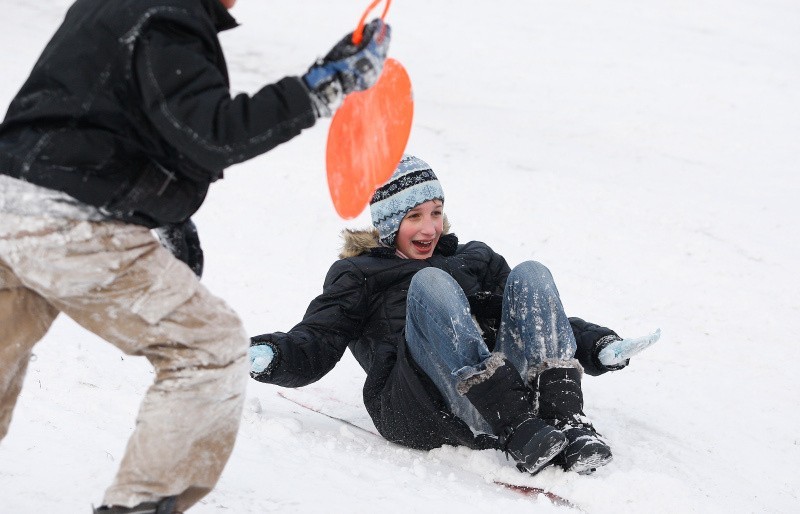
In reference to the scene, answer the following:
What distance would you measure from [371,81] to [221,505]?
127cm

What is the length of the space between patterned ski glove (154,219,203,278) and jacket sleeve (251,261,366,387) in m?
0.91

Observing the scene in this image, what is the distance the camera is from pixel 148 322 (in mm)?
2086

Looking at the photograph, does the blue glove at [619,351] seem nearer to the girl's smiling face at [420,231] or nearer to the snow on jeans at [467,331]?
the snow on jeans at [467,331]

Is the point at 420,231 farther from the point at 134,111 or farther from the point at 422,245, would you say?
the point at 134,111

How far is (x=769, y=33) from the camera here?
34.5ft

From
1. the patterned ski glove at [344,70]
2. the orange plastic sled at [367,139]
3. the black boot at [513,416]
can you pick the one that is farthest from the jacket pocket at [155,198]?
the black boot at [513,416]

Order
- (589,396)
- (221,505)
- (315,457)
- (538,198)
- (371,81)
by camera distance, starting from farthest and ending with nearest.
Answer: (538,198) < (589,396) < (315,457) < (221,505) < (371,81)

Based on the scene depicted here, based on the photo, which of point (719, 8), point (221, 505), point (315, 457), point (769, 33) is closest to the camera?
point (221, 505)

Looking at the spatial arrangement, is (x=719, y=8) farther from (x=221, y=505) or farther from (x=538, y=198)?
(x=221, y=505)

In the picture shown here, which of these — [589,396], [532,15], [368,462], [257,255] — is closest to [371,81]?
[368,462]

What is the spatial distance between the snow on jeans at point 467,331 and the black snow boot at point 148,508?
128 centimetres

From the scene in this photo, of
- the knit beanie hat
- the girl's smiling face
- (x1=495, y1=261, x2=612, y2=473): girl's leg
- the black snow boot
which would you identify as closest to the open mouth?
the girl's smiling face

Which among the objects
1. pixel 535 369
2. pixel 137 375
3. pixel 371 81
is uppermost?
pixel 371 81

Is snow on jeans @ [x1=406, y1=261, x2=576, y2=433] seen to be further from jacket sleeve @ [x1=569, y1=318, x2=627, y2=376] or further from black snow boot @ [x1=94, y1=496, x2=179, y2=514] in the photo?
black snow boot @ [x1=94, y1=496, x2=179, y2=514]
